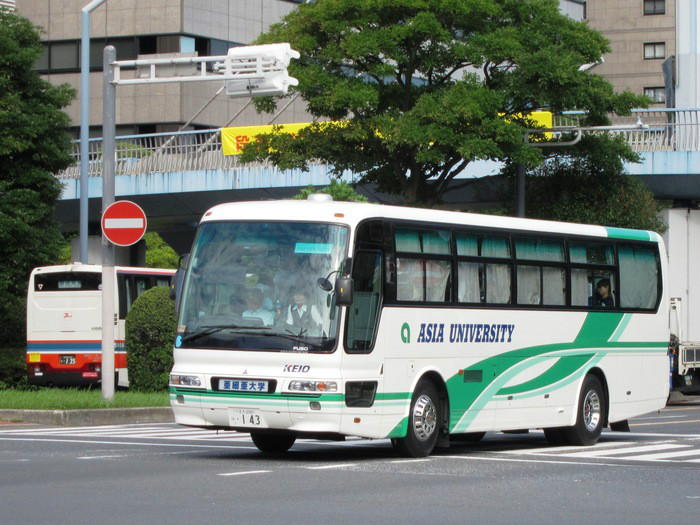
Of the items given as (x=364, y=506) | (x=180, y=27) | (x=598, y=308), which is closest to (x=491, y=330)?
(x=598, y=308)

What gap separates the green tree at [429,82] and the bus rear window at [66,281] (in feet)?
16.0

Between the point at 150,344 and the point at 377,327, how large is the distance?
13.2m

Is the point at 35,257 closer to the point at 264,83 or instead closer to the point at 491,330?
the point at 264,83

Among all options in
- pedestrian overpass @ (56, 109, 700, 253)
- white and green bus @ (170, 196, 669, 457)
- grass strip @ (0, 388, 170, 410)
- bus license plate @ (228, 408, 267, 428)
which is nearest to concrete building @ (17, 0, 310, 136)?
pedestrian overpass @ (56, 109, 700, 253)

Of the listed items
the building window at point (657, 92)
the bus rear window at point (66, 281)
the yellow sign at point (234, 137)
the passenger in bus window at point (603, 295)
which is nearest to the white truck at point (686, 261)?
the yellow sign at point (234, 137)

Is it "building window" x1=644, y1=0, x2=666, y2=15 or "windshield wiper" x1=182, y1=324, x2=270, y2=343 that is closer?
"windshield wiper" x1=182, y1=324, x2=270, y2=343

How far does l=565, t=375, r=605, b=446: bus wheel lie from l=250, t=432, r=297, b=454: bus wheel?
4.34 meters

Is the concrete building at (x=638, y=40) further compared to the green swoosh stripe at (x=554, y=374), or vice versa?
the concrete building at (x=638, y=40)

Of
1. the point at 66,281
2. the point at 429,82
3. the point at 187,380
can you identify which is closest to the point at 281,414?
the point at 187,380

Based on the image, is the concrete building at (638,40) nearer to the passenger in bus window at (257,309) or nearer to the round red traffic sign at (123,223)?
the round red traffic sign at (123,223)

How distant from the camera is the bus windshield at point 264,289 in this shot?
14.9 meters

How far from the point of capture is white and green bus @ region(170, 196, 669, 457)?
14.9 m

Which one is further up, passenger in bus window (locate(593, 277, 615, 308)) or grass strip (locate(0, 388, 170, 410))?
passenger in bus window (locate(593, 277, 615, 308))

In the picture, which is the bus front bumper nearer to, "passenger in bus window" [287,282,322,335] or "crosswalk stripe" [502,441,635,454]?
"passenger in bus window" [287,282,322,335]
